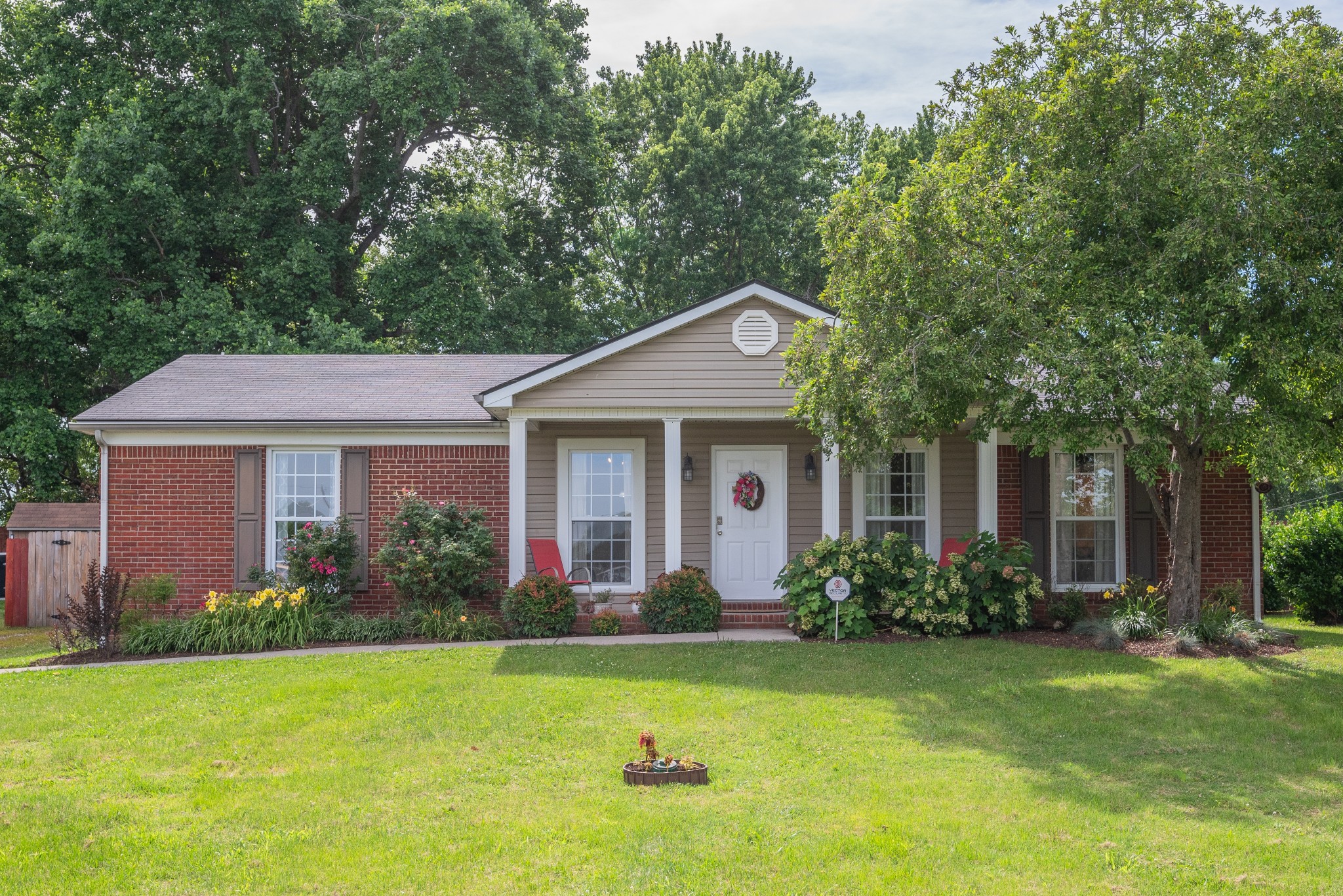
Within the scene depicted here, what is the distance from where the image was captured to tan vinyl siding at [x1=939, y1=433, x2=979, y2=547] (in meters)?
13.7

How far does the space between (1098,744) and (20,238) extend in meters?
21.6

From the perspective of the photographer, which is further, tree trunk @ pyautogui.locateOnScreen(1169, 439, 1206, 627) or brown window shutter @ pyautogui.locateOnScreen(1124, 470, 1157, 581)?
brown window shutter @ pyautogui.locateOnScreen(1124, 470, 1157, 581)

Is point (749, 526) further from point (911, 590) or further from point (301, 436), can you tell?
point (301, 436)

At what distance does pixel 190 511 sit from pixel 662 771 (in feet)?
31.6

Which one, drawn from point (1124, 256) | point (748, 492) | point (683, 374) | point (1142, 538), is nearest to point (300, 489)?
point (683, 374)

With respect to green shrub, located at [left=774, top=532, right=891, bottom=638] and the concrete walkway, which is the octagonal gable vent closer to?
green shrub, located at [left=774, top=532, right=891, bottom=638]

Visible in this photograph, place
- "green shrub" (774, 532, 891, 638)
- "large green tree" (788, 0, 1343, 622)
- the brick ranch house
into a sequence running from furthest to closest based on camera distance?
the brick ranch house < "green shrub" (774, 532, 891, 638) < "large green tree" (788, 0, 1343, 622)

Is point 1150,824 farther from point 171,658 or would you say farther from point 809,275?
point 809,275

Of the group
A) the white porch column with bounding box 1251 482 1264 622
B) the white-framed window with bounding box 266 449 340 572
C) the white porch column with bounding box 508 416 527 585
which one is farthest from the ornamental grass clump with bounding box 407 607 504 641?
the white porch column with bounding box 1251 482 1264 622

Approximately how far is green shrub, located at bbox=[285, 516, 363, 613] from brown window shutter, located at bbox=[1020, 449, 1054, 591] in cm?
847

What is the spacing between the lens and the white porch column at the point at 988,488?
1234 cm

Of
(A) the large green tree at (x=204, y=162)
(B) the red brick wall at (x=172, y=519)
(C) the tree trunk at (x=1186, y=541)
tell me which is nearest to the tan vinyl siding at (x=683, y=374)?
(C) the tree trunk at (x=1186, y=541)

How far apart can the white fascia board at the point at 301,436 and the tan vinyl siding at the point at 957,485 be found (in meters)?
5.84

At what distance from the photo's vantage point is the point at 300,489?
13.5 meters
